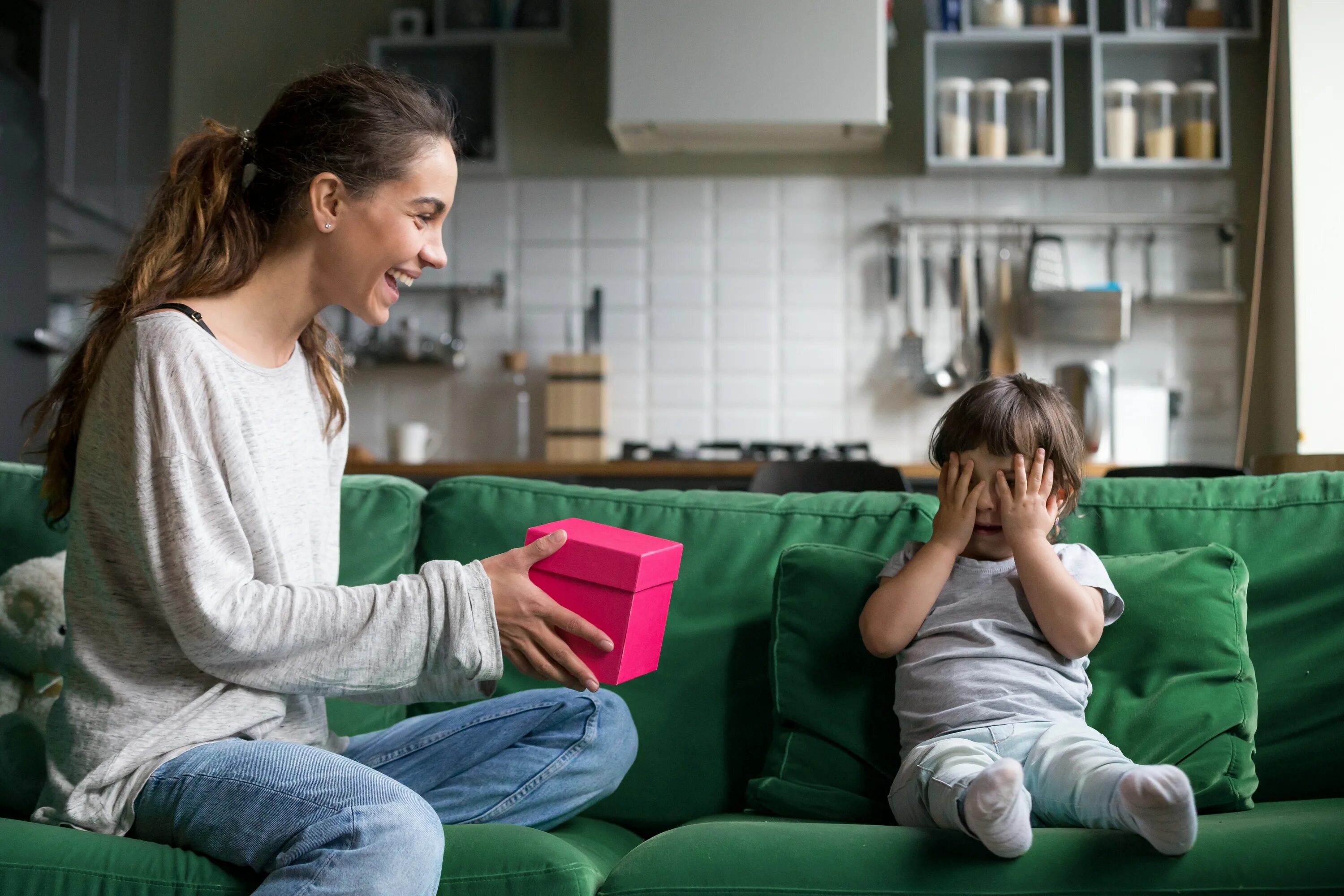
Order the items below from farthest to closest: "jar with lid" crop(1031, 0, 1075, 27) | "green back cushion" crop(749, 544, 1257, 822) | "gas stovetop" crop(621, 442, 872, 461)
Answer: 1. "jar with lid" crop(1031, 0, 1075, 27)
2. "gas stovetop" crop(621, 442, 872, 461)
3. "green back cushion" crop(749, 544, 1257, 822)

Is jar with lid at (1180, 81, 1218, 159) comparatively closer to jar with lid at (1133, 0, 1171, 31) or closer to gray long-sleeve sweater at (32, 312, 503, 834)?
jar with lid at (1133, 0, 1171, 31)

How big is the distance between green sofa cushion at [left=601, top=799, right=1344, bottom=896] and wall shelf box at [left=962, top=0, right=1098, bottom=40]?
327 cm

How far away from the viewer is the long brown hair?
125 cm

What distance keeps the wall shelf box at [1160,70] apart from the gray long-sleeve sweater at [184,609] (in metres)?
3.38

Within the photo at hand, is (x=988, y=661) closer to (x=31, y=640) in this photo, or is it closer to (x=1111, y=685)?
(x=1111, y=685)

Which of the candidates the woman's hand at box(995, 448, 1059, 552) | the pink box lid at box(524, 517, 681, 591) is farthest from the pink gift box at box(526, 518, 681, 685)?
the woman's hand at box(995, 448, 1059, 552)

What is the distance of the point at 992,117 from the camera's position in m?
3.98

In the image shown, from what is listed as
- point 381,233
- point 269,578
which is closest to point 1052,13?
point 381,233

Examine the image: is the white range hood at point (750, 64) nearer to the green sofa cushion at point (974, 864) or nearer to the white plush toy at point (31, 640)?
the white plush toy at point (31, 640)

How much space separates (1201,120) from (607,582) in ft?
11.5

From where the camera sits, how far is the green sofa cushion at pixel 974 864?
3.59 ft

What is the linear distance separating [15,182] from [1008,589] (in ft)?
11.5

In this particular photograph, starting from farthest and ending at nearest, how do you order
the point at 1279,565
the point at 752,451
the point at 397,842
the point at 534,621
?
the point at 752,451
the point at 1279,565
the point at 534,621
the point at 397,842

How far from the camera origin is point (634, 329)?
14.1ft
